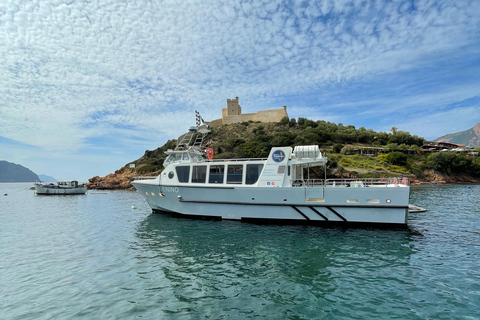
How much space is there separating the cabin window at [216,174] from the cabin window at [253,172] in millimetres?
1703

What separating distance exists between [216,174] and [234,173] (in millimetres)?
1235

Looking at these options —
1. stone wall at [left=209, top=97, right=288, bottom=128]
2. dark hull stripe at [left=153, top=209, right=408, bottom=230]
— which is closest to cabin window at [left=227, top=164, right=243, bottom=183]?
dark hull stripe at [left=153, top=209, right=408, bottom=230]

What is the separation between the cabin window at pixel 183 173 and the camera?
57.7ft

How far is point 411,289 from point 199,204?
12.3m

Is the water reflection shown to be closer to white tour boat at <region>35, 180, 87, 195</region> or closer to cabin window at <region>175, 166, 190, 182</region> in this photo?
cabin window at <region>175, 166, 190, 182</region>

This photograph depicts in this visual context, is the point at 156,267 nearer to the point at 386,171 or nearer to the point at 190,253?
the point at 190,253

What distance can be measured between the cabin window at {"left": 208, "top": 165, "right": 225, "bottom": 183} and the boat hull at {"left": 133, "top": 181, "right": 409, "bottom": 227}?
630 mm

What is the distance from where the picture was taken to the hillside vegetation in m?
52.4

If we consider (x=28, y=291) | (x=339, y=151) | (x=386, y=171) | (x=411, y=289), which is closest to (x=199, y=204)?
(x=28, y=291)

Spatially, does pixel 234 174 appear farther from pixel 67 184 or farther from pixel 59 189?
pixel 67 184

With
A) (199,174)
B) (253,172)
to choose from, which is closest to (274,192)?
(253,172)

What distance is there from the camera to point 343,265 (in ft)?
29.3

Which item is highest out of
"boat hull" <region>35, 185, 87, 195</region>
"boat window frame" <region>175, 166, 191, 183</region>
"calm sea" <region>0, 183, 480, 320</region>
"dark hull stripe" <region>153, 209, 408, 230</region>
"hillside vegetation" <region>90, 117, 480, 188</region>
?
"hillside vegetation" <region>90, 117, 480, 188</region>

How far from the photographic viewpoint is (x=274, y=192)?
15.1 meters
